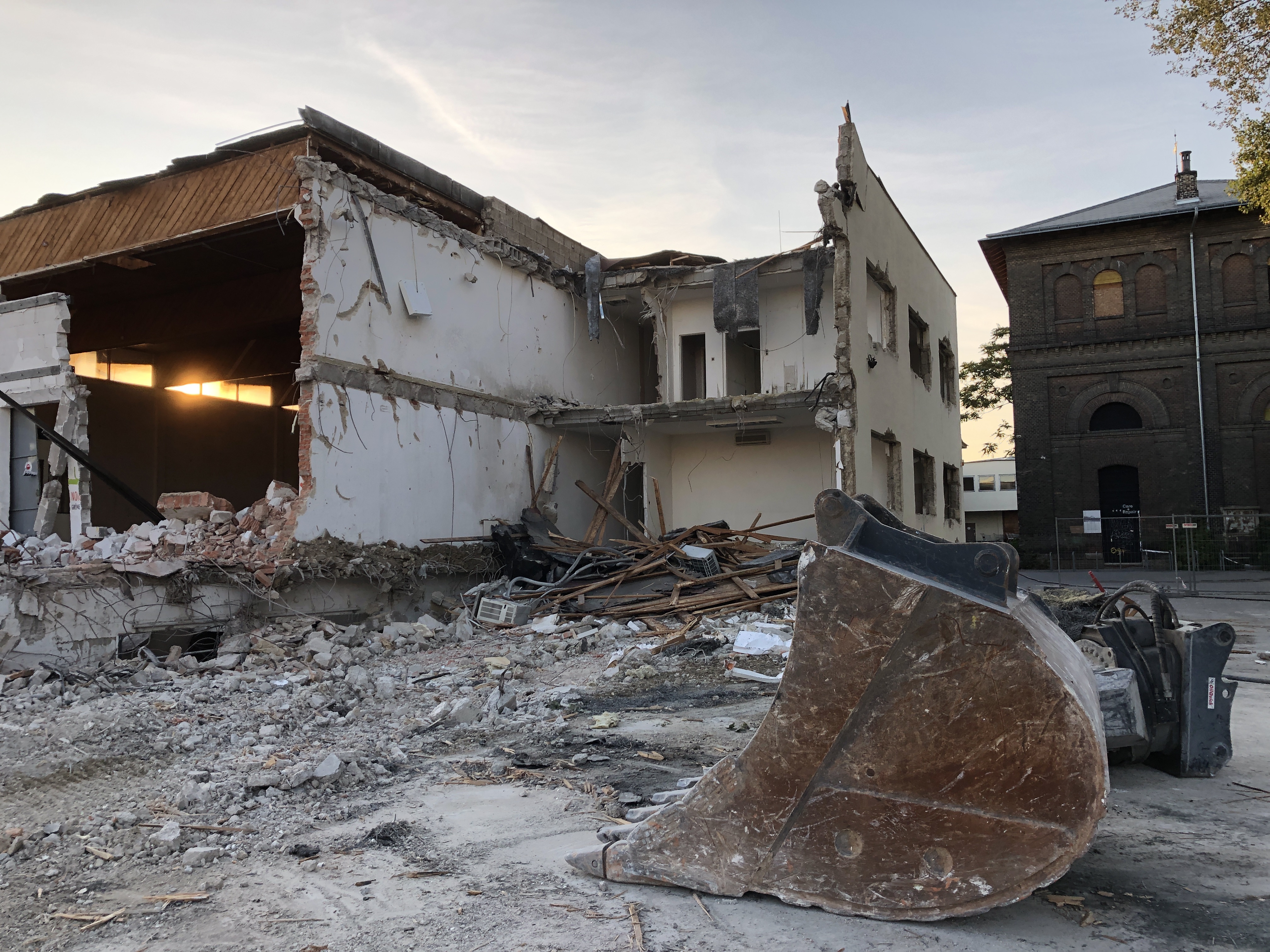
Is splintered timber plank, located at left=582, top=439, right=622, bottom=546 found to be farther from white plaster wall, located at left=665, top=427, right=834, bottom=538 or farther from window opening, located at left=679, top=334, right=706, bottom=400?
window opening, located at left=679, top=334, right=706, bottom=400

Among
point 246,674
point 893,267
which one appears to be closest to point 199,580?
point 246,674

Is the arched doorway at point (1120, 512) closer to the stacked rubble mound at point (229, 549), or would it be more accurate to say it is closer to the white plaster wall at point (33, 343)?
the stacked rubble mound at point (229, 549)

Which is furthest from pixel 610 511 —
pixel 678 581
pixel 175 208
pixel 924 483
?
pixel 924 483

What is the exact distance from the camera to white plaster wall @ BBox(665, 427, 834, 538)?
17.1 metres

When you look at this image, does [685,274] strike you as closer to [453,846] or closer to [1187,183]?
[453,846]

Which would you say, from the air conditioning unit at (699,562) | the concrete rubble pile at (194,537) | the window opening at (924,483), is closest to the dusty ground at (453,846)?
the concrete rubble pile at (194,537)

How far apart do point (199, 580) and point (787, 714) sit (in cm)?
879

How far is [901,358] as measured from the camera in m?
17.8

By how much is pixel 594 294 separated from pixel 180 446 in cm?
957

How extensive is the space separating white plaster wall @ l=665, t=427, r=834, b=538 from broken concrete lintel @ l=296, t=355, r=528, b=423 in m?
3.71

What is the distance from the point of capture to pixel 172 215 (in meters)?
12.7

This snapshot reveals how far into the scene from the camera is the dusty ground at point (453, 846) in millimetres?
2744

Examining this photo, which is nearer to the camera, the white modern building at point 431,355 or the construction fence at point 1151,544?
the white modern building at point 431,355

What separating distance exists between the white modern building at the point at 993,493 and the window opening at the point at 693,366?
32974mm
